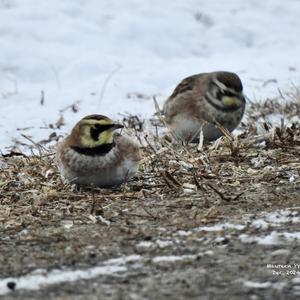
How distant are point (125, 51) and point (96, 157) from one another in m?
7.41

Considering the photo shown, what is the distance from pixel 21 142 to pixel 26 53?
3662mm

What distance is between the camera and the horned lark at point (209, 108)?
9984 mm

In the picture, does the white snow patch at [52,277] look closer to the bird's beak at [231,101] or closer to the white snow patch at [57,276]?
the white snow patch at [57,276]

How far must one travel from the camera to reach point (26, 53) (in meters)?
14.0

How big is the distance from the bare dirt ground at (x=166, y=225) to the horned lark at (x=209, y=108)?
137 centimetres

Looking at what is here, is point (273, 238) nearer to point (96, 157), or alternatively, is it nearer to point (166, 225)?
point (166, 225)

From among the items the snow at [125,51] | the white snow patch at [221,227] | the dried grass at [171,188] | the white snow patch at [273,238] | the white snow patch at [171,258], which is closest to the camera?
the white snow patch at [171,258]

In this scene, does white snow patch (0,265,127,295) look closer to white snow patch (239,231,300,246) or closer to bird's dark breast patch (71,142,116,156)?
white snow patch (239,231,300,246)

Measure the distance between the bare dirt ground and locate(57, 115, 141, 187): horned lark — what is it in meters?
0.10

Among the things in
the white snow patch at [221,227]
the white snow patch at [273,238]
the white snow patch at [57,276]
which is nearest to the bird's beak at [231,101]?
the white snow patch at [221,227]

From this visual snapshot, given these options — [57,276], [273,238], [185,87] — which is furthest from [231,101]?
[57,276]

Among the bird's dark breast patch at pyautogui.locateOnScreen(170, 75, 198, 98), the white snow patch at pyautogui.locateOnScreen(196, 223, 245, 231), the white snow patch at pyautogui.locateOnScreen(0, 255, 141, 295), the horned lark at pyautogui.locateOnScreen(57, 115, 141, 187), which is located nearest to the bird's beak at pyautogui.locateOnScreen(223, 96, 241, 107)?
the bird's dark breast patch at pyautogui.locateOnScreen(170, 75, 198, 98)

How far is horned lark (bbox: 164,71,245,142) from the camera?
9.98 meters

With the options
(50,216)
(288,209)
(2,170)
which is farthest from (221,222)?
(2,170)
